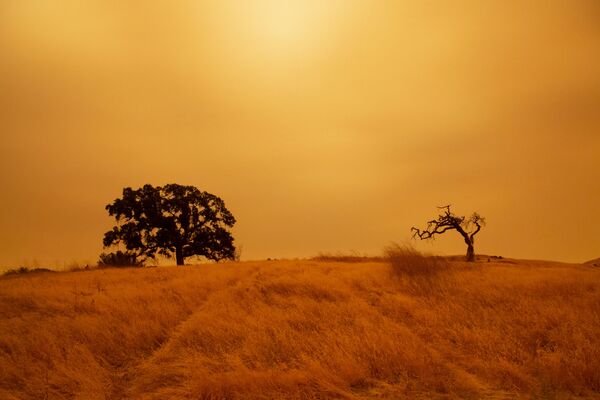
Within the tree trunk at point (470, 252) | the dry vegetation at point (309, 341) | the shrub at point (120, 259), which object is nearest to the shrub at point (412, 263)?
the dry vegetation at point (309, 341)

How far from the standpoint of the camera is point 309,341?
7223 mm

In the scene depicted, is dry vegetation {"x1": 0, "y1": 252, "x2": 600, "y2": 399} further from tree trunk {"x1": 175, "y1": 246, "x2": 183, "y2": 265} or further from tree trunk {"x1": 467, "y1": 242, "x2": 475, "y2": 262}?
tree trunk {"x1": 175, "y1": 246, "x2": 183, "y2": 265}

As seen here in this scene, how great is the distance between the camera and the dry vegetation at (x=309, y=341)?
549cm

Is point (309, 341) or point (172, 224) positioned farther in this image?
point (172, 224)

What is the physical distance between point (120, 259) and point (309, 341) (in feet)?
86.2

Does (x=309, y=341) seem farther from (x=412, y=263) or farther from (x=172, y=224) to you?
(x=172, y=224)

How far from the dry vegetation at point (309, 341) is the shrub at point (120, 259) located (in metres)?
17.1

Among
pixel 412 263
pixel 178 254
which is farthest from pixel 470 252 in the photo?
pixel 178 254

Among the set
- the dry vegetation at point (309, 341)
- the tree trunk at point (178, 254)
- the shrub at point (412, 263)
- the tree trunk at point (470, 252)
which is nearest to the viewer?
the dry vegetation at point (309, 341)

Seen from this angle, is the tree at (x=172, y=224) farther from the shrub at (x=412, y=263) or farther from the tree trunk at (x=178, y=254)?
the shrub at (x=412, y=263)

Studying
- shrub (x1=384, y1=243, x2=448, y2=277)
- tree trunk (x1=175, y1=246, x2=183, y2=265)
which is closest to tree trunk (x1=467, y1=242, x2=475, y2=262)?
shrub (x1=384, y1=243, x2=448, y2=277)

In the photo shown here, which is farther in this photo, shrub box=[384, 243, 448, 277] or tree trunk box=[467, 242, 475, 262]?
tree trunk box=[467, 242, 475, 262]

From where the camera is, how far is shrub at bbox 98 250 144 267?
94.7ft

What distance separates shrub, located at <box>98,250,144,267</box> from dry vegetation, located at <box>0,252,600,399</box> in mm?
17116
